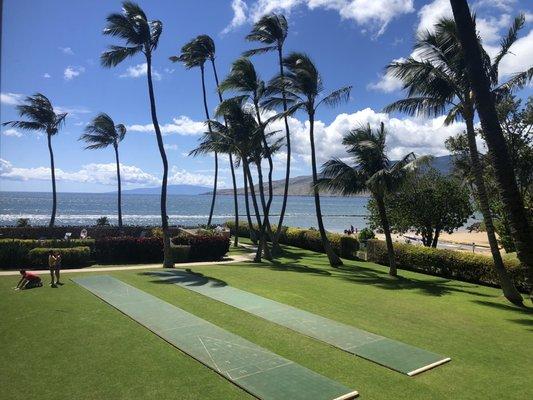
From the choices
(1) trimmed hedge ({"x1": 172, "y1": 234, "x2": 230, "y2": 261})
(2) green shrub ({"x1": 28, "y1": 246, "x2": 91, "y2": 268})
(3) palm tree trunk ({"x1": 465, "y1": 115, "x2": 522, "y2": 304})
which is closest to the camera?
(3) palm tree trunk ({"x1": 465, "y1": 115, "x2": 522, "y2": 304})

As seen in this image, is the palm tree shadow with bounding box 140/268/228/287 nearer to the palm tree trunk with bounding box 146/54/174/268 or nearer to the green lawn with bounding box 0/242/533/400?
the green lawn with bounding box 0/242/533/400

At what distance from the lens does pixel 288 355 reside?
834 centimetres

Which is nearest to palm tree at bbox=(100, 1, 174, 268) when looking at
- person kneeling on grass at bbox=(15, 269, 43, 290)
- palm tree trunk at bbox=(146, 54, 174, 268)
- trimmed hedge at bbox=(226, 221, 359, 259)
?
palm tree trunk at bbox=(146, 54, 174, 268)

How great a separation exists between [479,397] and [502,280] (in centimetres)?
871

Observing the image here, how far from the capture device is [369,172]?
19.2 meters

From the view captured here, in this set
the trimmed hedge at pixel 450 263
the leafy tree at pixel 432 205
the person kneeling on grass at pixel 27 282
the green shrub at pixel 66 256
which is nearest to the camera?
the person kneeling on grass at pixel 27 282

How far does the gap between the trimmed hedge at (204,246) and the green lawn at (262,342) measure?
640cm

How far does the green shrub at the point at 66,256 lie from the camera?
1808 centimetres

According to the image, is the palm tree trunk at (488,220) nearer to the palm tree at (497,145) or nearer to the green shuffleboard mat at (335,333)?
the palm tree at (497,145)

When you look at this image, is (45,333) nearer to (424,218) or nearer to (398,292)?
(398,292)

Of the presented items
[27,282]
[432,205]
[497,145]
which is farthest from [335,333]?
[432,205]

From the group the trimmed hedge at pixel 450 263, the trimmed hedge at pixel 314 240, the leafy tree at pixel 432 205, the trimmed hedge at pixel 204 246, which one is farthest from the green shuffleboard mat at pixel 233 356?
the leafy tree at pixel 432 205

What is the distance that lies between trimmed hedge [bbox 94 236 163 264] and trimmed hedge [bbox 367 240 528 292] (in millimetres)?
12242

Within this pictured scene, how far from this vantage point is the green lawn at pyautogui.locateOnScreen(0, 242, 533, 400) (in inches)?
270
